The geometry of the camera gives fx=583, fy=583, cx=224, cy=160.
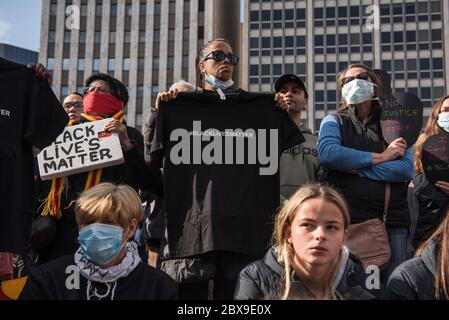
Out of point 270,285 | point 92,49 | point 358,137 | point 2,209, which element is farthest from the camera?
point 92,49

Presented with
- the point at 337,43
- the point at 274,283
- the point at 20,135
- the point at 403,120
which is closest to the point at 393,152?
the point at 403,120

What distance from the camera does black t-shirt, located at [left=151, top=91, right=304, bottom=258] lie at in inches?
150

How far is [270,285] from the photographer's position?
2961 millimetres

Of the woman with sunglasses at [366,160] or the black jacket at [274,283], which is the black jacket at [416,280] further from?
the woman with sunglasses at [366,160]

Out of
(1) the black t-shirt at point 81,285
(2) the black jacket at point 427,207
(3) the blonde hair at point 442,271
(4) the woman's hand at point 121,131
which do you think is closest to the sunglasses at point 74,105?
(4) the woman's hand at point 121,131

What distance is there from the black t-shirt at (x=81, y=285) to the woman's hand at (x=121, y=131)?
1.30 meters

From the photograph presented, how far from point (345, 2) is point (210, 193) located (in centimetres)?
6452

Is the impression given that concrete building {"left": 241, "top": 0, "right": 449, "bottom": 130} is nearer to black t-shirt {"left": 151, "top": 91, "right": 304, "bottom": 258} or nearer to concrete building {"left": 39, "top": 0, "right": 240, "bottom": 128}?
concrete building {"left": 39, "top": 0, "right": 240, "bottom": 128}

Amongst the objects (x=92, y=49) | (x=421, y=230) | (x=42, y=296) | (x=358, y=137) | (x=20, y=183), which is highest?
(x=92, y=49)

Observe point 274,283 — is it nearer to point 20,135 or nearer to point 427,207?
point 427,207

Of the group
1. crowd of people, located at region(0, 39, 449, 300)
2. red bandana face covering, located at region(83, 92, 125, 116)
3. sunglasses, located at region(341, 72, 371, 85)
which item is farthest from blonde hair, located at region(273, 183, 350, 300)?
red bandana face covering, located at region(83, 92, 125, 116)

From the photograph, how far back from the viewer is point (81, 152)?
172 inches

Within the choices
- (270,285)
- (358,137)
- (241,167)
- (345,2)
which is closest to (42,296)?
(270,285)

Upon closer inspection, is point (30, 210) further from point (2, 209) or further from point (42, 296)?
point (42, 296)
